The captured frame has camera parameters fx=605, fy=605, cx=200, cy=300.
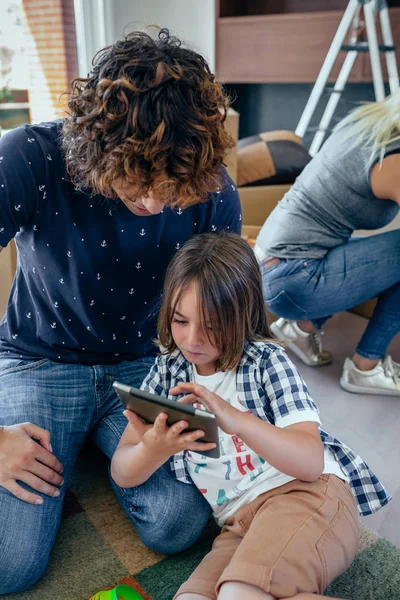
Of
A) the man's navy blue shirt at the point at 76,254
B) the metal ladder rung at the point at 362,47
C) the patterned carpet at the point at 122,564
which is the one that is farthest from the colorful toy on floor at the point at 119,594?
the metal ladder rung at the point at 362,47

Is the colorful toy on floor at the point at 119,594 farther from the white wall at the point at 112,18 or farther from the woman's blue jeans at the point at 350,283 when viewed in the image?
the white wall at the point at 112,18

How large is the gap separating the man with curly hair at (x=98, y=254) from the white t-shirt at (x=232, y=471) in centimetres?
7

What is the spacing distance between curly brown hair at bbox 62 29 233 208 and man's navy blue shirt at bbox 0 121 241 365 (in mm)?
167

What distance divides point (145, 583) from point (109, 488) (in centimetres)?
27

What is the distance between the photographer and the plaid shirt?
0.92m

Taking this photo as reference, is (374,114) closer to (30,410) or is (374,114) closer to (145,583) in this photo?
(30,410)

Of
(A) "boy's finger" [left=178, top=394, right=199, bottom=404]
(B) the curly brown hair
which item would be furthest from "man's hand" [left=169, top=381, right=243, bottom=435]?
(B) the curly brown hair

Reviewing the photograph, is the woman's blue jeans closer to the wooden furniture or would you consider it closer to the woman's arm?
the woman's arm

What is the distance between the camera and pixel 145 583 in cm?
100

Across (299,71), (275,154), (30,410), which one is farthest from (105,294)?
(299,71)

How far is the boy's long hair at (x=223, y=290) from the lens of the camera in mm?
913

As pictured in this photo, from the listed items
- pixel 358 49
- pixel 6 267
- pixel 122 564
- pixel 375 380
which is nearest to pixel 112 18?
pixel 358 49

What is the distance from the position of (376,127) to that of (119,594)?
3.77 feet

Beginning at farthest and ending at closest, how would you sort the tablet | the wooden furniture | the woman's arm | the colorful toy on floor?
the wooden furniture
the woman's arm
the colorful toy on floor
the tablet
